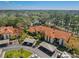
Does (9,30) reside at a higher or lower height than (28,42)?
higher

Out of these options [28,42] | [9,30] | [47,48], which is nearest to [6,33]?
[9,30]

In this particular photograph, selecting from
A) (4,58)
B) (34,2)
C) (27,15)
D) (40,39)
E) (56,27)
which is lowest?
(4,58)

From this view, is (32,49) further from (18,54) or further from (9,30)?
(9,30)

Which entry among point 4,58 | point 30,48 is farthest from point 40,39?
point 4,58

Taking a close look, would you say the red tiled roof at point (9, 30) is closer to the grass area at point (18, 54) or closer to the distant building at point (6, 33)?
the distant building at point (6, 33)

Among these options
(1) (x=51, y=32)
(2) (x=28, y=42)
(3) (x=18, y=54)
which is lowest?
(3) (x=18, y=54)

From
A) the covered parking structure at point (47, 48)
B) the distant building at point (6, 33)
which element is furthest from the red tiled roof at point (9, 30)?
the covered parking structure at point (47, 48)

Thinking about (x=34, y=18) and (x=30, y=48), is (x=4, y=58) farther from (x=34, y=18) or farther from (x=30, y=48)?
(x=34, y=18)

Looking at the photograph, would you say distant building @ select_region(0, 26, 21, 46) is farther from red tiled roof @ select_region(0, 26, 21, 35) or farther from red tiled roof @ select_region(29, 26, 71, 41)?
red tiled roof @ select_region(29, 26, 71, 41)

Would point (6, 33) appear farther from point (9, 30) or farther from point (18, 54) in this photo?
point (18, 54)
